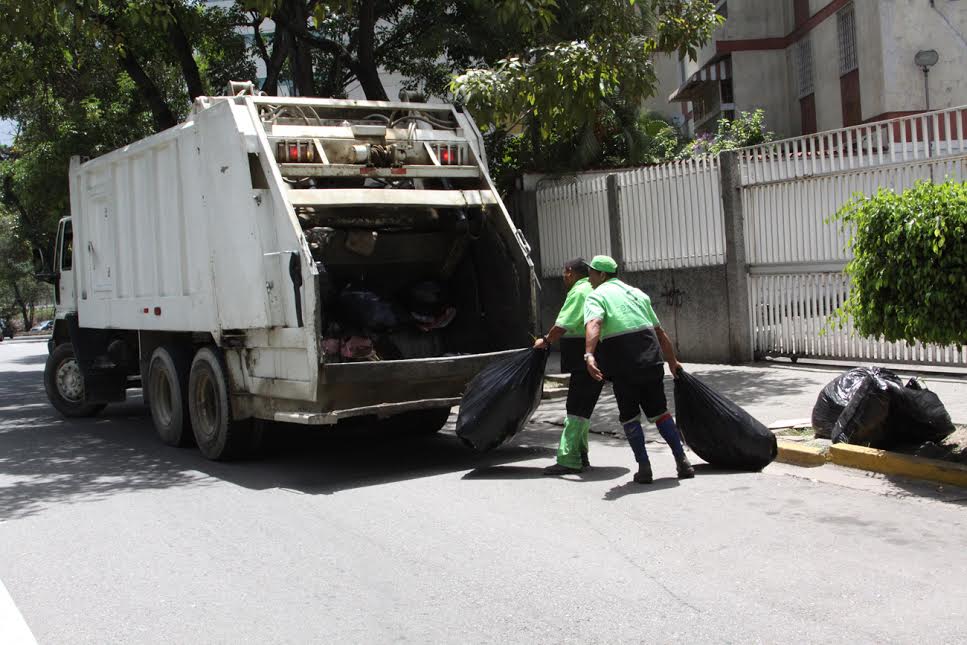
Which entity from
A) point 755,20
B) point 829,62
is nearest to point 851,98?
point 829,62

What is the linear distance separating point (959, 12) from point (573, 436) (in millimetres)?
17954

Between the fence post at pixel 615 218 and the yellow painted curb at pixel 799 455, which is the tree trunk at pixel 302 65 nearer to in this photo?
the fence post at pixel 615 218

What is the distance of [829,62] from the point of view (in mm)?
23688

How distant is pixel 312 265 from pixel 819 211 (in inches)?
256

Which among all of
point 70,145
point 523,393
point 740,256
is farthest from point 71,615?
point 70,145

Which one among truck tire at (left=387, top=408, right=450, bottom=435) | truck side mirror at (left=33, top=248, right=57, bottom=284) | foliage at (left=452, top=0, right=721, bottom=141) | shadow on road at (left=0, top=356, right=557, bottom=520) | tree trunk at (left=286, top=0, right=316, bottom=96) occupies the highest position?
tree trunk at (left=286, top=0, right=316, bottom=96)

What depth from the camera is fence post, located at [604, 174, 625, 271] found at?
14492 millimetres

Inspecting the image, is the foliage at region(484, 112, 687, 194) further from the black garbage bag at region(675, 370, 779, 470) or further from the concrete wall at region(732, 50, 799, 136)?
the black garbage bag at region(675, 370, 779, 470)

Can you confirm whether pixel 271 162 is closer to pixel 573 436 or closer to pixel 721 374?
pixel 573 436

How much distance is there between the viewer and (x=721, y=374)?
1191 centimetres

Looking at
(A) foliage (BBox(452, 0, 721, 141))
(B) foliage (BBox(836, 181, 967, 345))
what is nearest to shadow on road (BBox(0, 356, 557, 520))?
(B) foliage (BBox(836, 181, 967, 345))

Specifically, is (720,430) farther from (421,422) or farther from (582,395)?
(421,422)

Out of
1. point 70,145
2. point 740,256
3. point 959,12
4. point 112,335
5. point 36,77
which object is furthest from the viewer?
point 959,12

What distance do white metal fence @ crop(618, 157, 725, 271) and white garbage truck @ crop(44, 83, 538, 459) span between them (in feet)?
16.1
